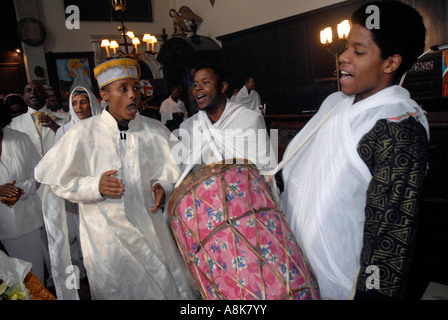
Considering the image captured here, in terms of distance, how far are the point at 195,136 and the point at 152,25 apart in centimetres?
1288

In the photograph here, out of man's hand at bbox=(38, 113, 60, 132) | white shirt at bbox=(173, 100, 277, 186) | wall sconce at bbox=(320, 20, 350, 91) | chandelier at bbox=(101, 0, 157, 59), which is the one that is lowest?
white shirt at bbox=(173, 100, 277, 186)

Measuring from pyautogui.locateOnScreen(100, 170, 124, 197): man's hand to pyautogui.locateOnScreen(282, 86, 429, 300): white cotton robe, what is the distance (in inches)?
44.4

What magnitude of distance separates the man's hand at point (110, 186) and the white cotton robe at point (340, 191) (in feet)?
3.70

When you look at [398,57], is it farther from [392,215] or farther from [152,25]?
[152,25]

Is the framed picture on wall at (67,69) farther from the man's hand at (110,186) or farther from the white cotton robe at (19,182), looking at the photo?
the man's hand at (110,186)

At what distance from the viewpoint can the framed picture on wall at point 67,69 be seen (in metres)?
12.1

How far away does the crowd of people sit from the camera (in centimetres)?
126

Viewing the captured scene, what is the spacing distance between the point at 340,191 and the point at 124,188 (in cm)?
150

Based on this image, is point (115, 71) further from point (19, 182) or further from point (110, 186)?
point (19, 182)

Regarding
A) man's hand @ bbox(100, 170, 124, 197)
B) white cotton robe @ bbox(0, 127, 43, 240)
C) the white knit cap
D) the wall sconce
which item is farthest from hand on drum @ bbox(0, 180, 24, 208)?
the wall sconce

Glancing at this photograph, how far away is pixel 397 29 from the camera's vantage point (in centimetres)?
133

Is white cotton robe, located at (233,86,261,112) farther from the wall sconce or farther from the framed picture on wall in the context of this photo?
the framed picture on wall

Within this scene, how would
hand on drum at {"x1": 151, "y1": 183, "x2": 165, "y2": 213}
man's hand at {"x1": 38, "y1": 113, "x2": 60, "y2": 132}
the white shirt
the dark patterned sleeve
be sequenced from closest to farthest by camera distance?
the dark patterned sleeve, hand on drum at {"x1": 151, "y1": 183, "x2": 165, "y2": 213}, the white shirt, man's hand at {"x1": 38, "y1": 113, "x2": 60, "y2": 132}

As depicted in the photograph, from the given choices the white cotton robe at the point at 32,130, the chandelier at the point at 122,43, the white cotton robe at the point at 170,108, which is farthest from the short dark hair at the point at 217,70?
the white cotton robe at the point at 170,108
